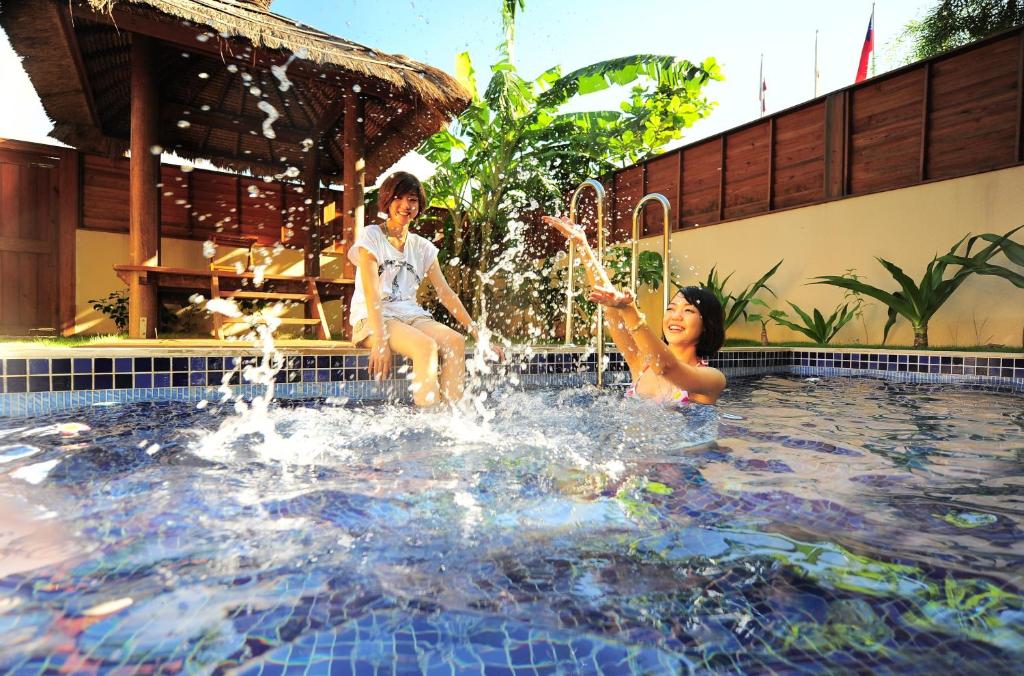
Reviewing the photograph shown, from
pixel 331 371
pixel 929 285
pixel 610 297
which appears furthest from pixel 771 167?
pixel 610 297

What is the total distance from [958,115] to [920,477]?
6627mm

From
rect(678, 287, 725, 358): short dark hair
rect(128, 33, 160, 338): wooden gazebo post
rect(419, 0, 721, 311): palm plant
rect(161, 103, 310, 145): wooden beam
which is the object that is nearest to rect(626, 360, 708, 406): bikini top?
rect(678, 287, 725, 358): short dark hair

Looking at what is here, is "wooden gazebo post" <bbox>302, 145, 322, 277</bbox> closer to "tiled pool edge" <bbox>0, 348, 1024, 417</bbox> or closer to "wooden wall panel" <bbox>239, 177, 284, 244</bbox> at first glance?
"wooden wall panel" <bbox>239, 177, 284, 244</bbox>

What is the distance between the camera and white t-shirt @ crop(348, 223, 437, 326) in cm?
343

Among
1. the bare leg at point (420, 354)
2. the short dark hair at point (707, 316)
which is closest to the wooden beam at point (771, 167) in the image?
the short dark hair at point (707, 316)

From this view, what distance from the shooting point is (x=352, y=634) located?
1032 millimetres

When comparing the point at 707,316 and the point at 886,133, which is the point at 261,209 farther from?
the point at 886,133

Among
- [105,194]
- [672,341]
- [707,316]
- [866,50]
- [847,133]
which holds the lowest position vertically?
[672,341]

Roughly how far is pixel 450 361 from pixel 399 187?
1.06 metres

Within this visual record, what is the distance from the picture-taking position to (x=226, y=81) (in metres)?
7.45

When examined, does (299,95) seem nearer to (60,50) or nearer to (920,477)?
(60,50)

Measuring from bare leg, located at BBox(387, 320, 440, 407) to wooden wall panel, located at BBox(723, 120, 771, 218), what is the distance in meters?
7.30

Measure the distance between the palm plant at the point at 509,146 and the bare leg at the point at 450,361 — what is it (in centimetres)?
558

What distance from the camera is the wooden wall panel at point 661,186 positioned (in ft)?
33.7
